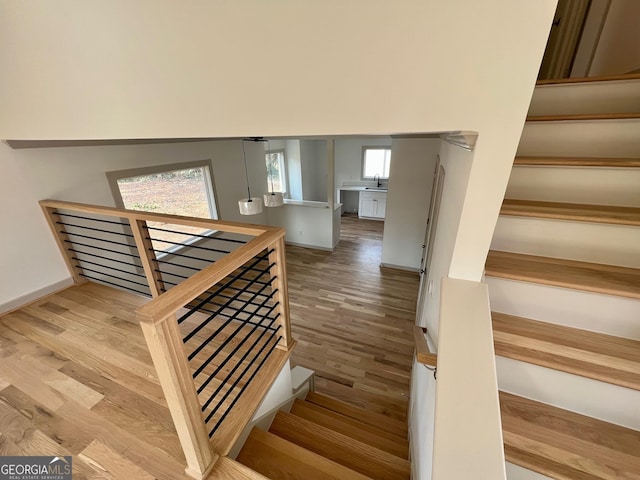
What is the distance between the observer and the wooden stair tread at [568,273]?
94 centimetres

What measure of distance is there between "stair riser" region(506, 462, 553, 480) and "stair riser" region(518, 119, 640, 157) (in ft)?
4.63

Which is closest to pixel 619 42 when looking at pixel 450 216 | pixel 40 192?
pixel 450 216

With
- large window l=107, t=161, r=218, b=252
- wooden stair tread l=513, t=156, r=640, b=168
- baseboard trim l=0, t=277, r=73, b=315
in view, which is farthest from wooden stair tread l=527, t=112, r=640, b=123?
baseboard trim l=0, t=277, r=73, b=315

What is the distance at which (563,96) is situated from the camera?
145 centimetres

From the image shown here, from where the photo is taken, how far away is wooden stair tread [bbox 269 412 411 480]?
57.2 inches

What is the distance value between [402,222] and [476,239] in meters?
3.62

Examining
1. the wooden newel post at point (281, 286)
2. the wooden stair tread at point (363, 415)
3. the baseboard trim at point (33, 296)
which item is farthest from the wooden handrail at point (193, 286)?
the baseboard trim at point (33, 296)

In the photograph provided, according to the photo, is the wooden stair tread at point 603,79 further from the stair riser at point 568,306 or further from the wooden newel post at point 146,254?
the wooden newel post at point 146,254

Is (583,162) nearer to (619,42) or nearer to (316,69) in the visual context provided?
(316,69)

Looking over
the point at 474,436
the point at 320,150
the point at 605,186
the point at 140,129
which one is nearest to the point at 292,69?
the point at 140,129

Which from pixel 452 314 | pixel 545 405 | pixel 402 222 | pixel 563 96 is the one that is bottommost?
pixel 402 222

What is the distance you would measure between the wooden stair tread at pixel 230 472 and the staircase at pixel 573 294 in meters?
0.99

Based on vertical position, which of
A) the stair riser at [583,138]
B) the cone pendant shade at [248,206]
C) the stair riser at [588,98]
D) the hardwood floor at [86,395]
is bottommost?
the hardwood floor at [86,395]

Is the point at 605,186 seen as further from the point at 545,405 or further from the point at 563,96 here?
the point at 545,405
